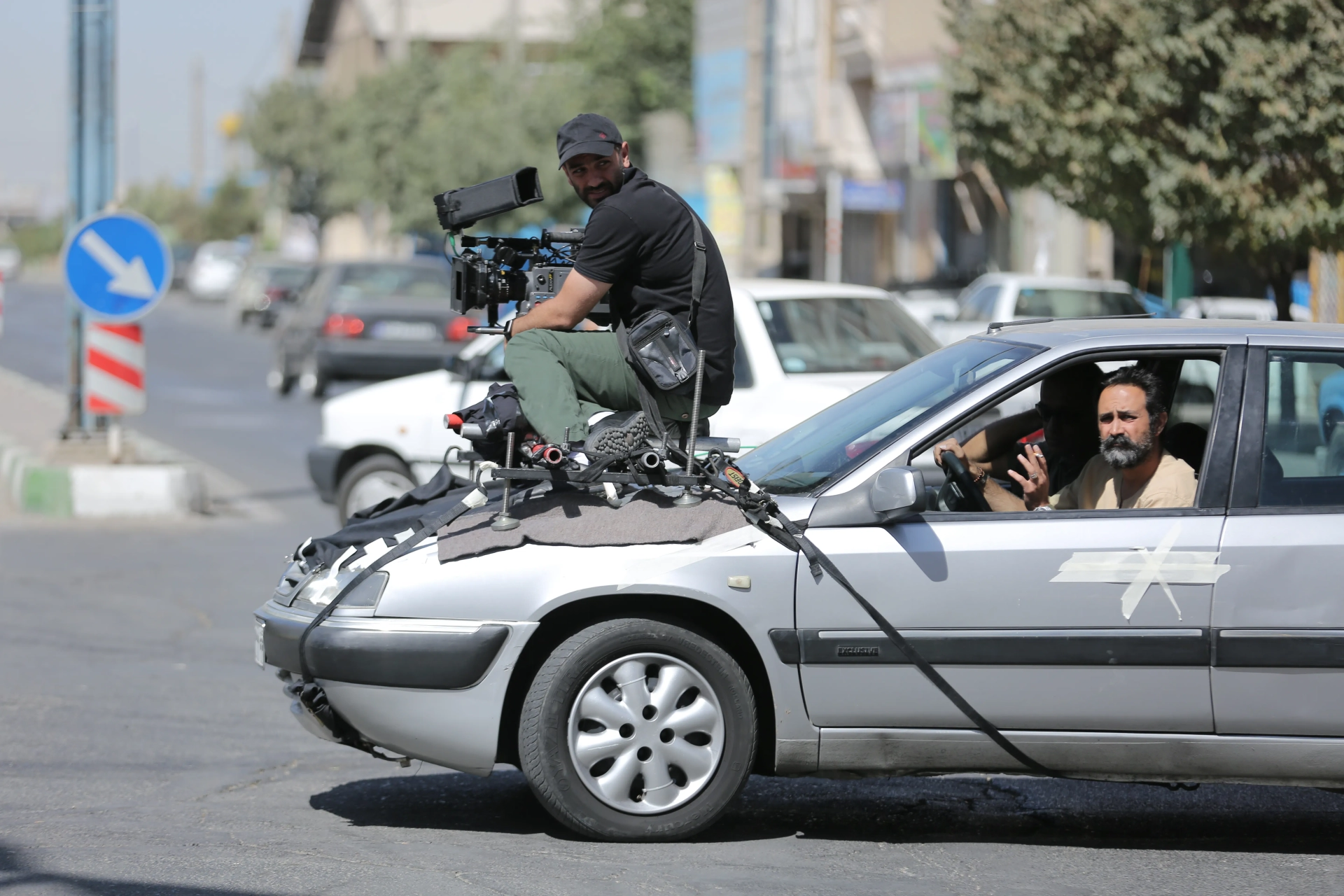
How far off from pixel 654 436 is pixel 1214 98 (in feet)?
30.2

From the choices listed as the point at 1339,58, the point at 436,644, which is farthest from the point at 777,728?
the point at 1339,58

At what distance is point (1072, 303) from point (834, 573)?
47.1 feet

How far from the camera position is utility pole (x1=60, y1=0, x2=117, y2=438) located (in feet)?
44.4

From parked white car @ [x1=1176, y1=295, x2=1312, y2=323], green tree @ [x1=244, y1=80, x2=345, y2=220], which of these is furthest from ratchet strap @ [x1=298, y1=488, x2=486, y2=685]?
Result: green tree @ [x1=244, y1=80, x2=345, y2=220]

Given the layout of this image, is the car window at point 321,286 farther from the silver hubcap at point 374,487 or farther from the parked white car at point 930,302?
the silver hubcap at point 374,487

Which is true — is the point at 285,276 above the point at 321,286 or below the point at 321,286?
above

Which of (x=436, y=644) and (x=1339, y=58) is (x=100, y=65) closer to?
(x=1339, y=58)

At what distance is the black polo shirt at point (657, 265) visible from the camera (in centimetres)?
549

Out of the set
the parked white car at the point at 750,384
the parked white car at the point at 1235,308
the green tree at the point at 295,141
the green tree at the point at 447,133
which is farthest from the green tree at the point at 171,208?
the parked white car at the point at 750,384

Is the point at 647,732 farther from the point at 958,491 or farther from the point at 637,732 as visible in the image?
the point at 958,491

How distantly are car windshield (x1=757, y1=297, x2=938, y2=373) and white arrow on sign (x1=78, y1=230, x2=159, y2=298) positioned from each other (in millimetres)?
4730

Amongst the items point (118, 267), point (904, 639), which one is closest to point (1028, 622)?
A: point (904, 639)

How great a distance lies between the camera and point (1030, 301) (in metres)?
19.5

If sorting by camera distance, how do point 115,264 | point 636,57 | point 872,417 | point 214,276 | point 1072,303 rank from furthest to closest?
point 214,276 → point 636,57 → point 1072,303 → point 115,264 → point 872,417
